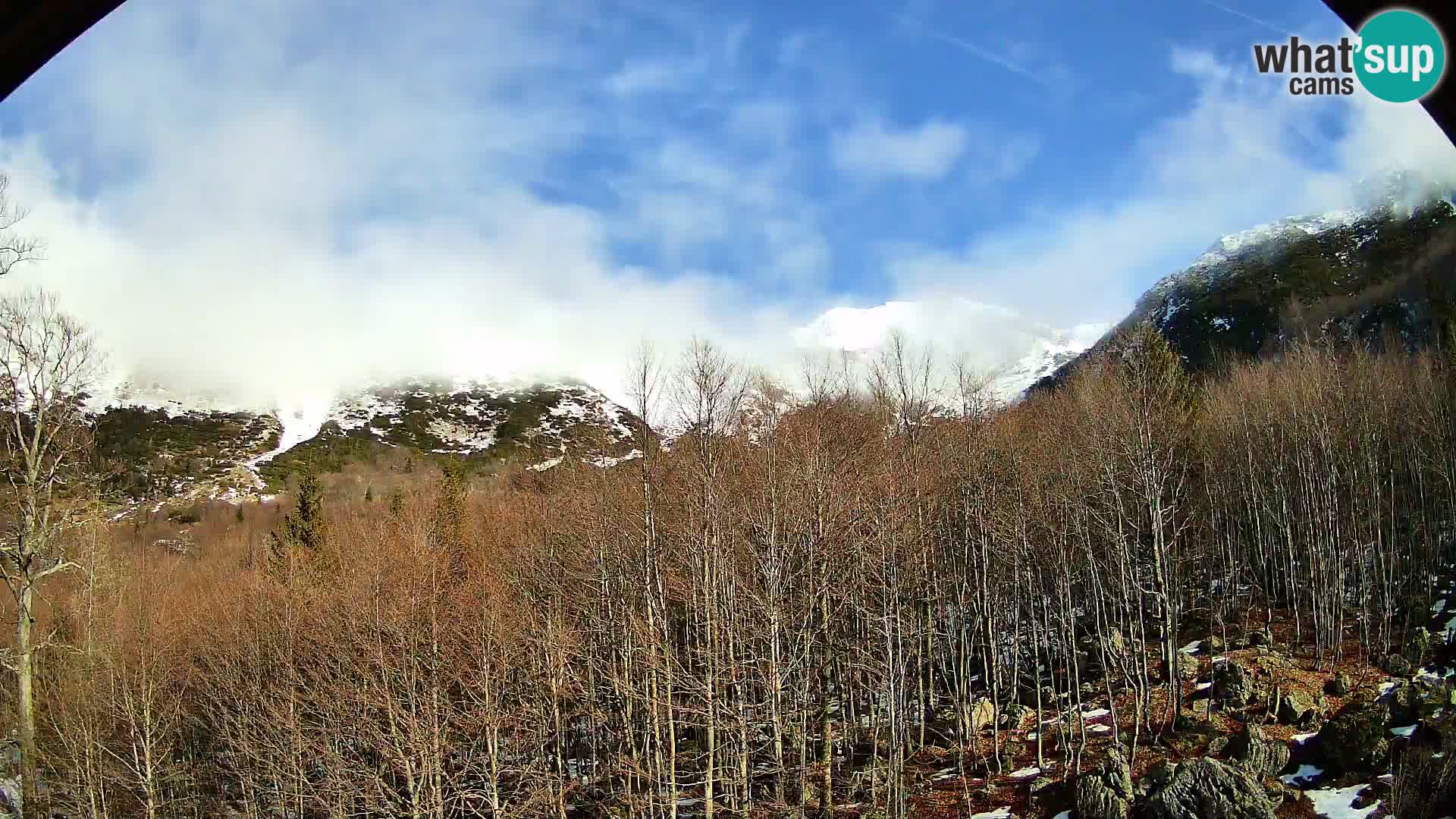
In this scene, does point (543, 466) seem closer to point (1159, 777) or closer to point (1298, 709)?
point (1159, 777)

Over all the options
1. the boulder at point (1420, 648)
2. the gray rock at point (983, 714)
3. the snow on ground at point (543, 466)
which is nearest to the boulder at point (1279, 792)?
the gray rock at point (983, 714)

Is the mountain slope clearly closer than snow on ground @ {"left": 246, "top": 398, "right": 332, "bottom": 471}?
Yes

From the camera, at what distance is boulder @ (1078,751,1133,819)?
55.1ft

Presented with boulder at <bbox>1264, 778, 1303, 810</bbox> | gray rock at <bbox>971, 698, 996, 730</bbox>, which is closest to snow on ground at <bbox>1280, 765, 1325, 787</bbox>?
boulder at <bbox>1264, 778, 1303, 810</bbox>

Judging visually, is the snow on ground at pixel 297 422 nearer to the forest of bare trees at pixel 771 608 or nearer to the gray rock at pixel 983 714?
the forest of bare trees at pixel 771 608

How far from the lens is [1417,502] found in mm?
31094

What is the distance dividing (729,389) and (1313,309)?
9481cm

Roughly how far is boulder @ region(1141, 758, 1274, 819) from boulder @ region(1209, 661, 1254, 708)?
6.39m

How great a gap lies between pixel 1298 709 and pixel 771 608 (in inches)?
578

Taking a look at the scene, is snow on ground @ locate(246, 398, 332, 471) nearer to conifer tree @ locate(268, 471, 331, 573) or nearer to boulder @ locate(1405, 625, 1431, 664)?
conifer tree @ locate(268, 471, 331, 573)

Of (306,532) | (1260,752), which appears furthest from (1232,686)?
(306,532)

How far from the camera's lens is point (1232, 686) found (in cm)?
2219

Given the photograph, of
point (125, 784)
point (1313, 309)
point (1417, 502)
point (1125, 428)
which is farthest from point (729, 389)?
point (1313, 309)

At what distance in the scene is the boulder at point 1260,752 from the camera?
17641 millimetres
